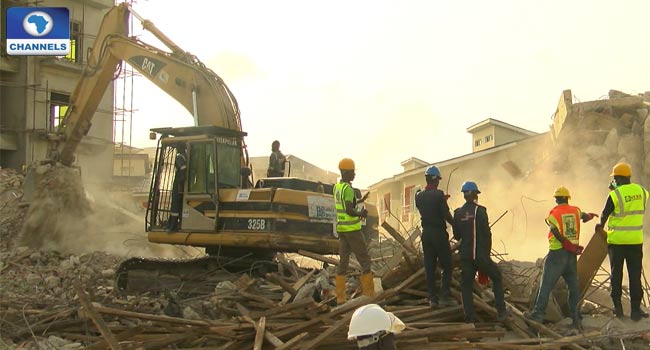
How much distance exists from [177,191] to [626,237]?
7.00m

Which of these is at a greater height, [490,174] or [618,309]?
[490,174]

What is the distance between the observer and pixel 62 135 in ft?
55.0

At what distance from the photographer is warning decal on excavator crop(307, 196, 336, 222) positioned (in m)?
12.5

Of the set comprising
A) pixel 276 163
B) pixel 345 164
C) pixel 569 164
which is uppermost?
pixel 569 164

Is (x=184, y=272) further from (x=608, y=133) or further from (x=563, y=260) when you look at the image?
(x=608, y=133)

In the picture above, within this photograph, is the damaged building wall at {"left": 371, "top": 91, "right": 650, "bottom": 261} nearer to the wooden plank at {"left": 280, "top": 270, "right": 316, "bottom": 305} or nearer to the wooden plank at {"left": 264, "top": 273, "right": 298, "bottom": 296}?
the wooden plank at {"left": 280, "top": 270, "right": 316, "bottom": 305}

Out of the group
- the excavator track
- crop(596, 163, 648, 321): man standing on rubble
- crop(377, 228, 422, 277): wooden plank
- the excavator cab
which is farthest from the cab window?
crop(596, 163, 648, 321): man standing on rubble

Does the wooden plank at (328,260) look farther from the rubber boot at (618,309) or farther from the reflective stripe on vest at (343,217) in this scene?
the rubber boot at (618,309)

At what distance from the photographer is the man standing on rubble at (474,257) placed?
891 centimetres

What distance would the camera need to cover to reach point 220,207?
490 inches

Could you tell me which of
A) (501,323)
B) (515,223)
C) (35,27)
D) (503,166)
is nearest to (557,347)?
(501,323)

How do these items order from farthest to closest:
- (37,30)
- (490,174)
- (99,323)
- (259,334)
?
(37,30) → (490,174) → (99,323) → (259,334)

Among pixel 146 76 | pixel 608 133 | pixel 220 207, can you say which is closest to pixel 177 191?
pixel 220 207

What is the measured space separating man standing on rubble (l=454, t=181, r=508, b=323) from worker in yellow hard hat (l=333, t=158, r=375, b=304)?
1.25 m
